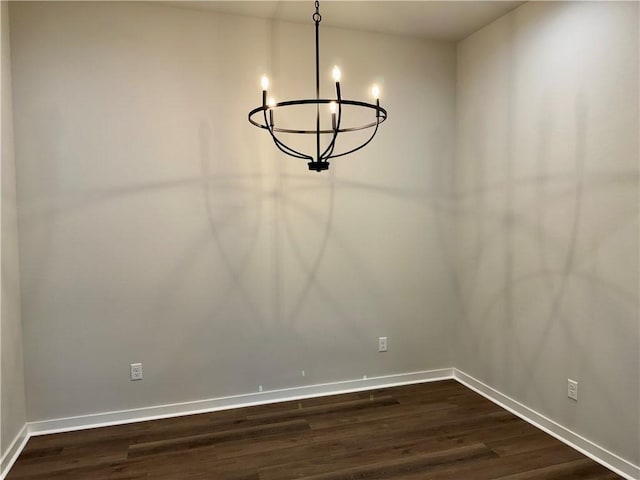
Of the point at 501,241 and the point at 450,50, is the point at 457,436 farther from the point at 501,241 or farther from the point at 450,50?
the point at 450,50

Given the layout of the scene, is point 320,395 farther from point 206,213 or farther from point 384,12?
point 384,12

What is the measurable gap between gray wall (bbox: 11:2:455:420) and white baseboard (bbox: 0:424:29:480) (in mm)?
166

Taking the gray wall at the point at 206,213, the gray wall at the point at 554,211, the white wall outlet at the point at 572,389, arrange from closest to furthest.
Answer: the gray wall at the point at 554,211, the white wall outlet at the point at 572,389, the gray wall at the point at 206,213

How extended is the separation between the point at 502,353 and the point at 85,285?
3.10 m

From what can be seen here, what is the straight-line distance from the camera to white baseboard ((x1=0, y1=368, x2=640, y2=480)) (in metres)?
2.61

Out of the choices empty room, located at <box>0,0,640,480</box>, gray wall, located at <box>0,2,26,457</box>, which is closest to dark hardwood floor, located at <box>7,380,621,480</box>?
empty room, located at <box>0,0,640,480</box>

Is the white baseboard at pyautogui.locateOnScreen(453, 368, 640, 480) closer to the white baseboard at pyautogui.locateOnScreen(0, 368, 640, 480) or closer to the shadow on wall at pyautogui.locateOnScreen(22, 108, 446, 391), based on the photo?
the white baseboard at pyautogui.locateOnScreen(0, 368, 640, 480)

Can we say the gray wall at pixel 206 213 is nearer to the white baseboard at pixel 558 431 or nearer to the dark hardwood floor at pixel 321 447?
the dark hardwood floor at pixel 321 447

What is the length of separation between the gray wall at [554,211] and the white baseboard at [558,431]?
0.05 metres

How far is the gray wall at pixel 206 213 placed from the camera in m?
2.96

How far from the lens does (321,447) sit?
2.79m

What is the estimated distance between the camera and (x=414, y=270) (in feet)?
12.5

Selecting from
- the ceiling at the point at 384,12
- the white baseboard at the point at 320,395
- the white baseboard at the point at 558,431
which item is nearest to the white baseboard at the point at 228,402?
the white baseboard at the point at 320,395

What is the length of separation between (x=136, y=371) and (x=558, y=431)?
2.91 metres
